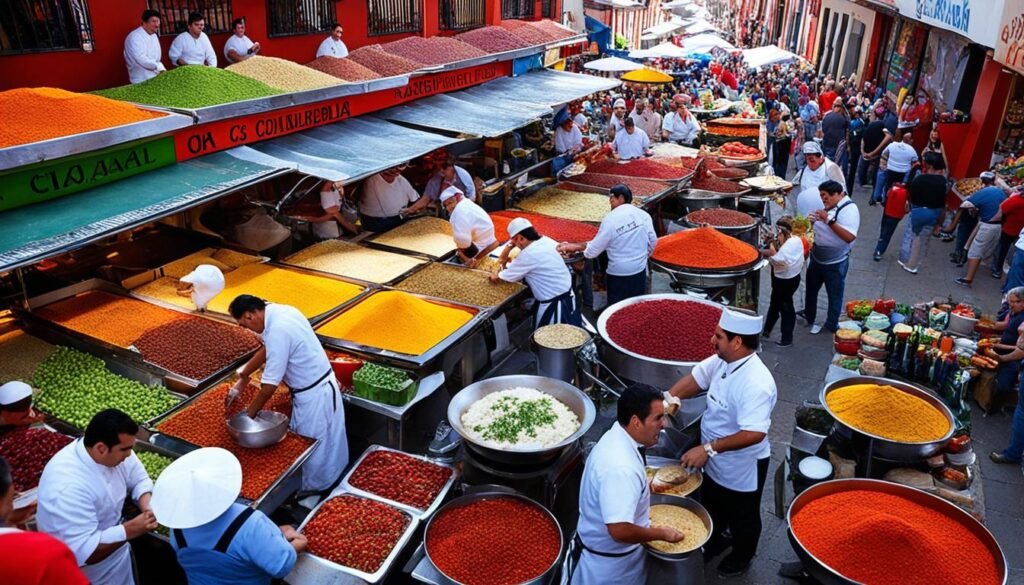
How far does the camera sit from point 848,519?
4434mm

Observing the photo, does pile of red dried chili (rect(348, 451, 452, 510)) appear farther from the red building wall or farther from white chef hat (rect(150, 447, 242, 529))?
the red building wall

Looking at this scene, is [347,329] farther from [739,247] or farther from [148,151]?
[739,247]

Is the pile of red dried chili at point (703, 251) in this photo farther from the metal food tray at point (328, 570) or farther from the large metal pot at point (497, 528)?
the metal food tray at point (328, 570)

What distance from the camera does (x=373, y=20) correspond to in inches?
449

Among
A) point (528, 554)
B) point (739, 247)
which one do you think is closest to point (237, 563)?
point (528, 554)

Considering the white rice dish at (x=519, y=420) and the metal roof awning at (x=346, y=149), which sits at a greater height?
the metal roof awning at (x=346, y=149)

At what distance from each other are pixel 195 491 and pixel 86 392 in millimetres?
2605

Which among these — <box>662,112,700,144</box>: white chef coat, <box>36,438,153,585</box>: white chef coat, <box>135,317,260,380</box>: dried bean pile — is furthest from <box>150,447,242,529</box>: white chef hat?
<box>662,112,700,144</box>: white chef coat

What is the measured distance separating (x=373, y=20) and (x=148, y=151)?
5.85 m

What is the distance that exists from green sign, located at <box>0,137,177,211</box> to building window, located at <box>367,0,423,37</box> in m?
5.60

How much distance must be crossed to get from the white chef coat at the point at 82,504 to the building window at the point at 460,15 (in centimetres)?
1096

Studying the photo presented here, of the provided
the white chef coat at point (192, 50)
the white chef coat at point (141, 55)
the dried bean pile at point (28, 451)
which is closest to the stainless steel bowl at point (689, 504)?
the dried bean pile at point (28, 451)

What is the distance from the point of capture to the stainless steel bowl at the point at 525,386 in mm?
4988

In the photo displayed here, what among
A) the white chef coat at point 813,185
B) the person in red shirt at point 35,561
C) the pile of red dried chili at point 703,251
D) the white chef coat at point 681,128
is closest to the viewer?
the person in red shirt at point 35,561
